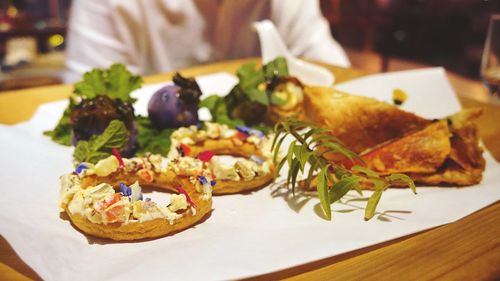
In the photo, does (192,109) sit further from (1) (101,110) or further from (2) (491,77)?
(2) (491,77)

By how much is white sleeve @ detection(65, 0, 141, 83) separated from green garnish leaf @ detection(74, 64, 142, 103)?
4.48 feet

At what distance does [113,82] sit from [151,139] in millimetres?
174

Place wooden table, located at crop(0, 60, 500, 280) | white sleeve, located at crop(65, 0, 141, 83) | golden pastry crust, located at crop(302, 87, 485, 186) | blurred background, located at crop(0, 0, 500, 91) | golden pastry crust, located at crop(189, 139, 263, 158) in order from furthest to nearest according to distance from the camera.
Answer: blurred background, located at crop(0, 0, 500, 91) → white sleeve, located at crop(65, 0, 141, 83) → golden pastry crust, located at crop(189, 139, 263, 158) → golden pastry crust, located at crop(302, 87, 485, 186) → wooden table, located at crop(0, 60, 500, 280)

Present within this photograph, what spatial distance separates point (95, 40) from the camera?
2459 millimetres

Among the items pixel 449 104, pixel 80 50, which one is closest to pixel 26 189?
pixel 449 104

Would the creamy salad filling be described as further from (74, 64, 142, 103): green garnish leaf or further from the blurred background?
the blurred background

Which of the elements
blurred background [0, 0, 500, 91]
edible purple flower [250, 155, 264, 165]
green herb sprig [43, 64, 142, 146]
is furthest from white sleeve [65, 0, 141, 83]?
edible purple flower [250, 155, 264, 165]

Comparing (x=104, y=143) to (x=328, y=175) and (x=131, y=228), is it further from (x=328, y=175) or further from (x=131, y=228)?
(x=328, y=175)

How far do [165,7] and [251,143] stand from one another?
165 cm

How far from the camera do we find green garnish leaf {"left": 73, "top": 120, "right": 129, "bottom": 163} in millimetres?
958

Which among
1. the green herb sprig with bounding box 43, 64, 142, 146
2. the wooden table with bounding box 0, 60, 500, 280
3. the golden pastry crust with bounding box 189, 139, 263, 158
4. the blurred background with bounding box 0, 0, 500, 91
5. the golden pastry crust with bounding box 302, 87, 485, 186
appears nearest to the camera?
the wooden table with bounding box 0, 60, 500, 280

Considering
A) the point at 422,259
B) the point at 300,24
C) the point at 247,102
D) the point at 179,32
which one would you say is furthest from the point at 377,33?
the point at 422,259

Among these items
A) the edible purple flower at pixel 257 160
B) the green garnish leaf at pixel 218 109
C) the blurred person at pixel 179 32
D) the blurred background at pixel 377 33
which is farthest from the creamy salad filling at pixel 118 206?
the blurred background at pixel 377 33

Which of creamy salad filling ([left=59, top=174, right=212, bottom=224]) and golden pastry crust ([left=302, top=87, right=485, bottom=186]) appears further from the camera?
golden pastry crust ([left=302, top=87, right=485, bottom=186])
